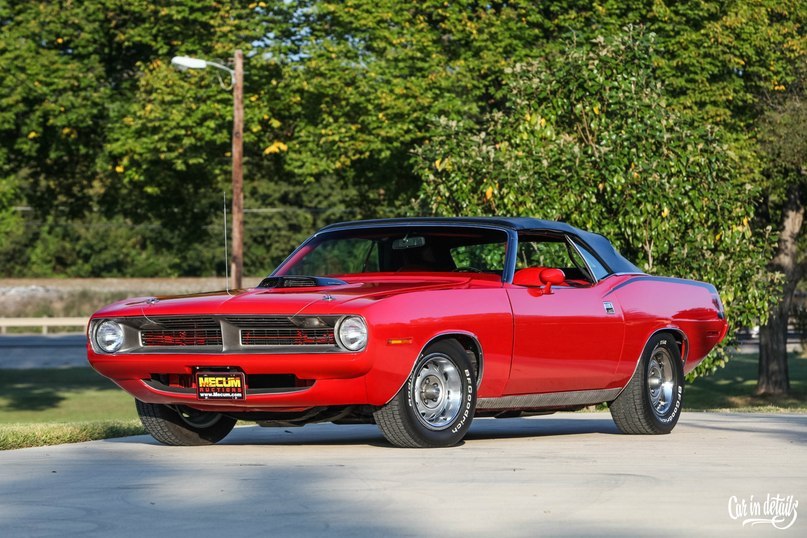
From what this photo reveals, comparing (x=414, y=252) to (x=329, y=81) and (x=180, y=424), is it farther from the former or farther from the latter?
(x=329, y=81)

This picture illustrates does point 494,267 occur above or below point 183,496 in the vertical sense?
above

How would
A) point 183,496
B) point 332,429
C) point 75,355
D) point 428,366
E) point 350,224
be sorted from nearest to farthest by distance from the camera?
1. point 183,496
2. point 428,366
3. point 350,224
4. point 332,429
5. point 75,355

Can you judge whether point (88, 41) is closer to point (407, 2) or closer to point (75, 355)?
point (407, 2)

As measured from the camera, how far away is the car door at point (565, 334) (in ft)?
33.3

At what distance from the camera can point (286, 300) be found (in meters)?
9.20

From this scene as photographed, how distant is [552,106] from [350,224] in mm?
13255

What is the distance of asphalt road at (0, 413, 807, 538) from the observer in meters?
6.04

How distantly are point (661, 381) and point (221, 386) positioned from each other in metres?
3.88

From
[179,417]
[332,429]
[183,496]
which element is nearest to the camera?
[183,496]

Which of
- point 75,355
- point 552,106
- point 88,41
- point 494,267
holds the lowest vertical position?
point 75,355

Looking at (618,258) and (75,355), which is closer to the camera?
(618,258)

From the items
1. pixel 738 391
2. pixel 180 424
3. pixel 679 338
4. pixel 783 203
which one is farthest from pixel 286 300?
pixel 738 391

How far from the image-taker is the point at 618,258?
11922 millimetres

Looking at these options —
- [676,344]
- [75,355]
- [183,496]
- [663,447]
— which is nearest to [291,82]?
[75,355]
